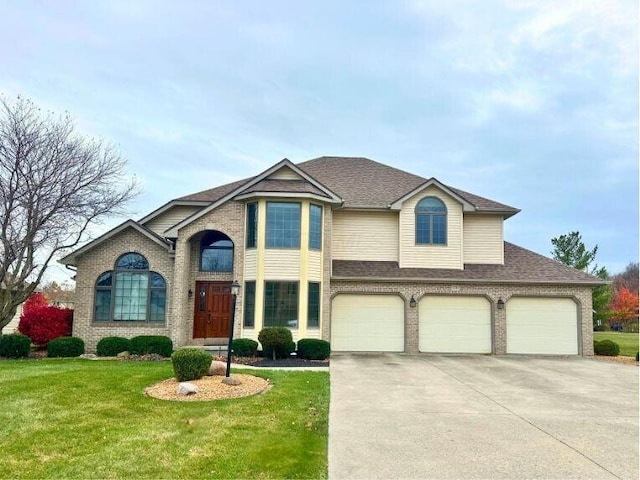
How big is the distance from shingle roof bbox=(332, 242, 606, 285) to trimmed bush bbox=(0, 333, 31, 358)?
10849mm

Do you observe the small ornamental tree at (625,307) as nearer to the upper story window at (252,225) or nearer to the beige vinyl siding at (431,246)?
the beige vinyl siding at (431,246)

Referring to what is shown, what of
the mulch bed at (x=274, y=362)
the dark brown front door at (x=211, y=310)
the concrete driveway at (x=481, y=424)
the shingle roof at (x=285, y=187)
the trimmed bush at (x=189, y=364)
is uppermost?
the shingle roof at (x=285, y=187)

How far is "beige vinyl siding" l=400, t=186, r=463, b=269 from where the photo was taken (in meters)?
18.1

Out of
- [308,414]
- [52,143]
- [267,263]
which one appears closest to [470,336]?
[267,263]

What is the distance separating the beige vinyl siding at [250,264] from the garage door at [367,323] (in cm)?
359

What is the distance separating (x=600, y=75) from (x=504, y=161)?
2500 cm

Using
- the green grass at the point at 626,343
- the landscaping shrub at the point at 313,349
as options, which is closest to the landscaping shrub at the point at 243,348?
the landscaping shrub at the point at 313,349

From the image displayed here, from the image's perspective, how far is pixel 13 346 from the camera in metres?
14.5

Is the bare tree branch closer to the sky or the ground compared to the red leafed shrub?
closer to the sky

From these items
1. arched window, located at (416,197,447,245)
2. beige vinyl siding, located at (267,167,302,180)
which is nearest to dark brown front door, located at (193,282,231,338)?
beige vinyl siding, located at (267,167,302,180)

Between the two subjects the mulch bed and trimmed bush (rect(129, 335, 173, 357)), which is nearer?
the mulch bed

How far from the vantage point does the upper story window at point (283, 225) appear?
15930 mm

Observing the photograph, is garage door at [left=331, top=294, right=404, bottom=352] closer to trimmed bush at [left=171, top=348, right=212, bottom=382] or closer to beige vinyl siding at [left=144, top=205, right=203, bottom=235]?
beige vinyl siding at [left=144, top=205, right=203, bottom=235]

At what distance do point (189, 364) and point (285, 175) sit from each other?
9.18m
